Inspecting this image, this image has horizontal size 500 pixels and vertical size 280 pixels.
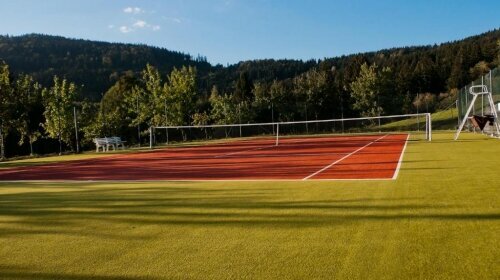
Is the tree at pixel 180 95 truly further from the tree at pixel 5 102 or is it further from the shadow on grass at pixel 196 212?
the shadow on grass at pixel 196 212

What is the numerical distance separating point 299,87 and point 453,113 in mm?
21041

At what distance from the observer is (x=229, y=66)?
13662 centimetres

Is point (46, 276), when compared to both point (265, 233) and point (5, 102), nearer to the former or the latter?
point (265, 233)

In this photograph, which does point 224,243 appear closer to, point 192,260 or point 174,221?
point 192,260

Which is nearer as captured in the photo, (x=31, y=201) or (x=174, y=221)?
(x=174, y=221)

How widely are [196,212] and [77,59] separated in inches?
4083

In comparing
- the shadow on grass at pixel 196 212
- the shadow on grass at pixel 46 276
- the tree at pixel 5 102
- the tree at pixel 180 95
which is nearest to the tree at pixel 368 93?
the tree at pixel 180 95

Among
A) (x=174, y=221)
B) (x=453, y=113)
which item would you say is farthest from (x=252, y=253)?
(x=453, y=113)

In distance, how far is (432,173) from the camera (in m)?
9.97

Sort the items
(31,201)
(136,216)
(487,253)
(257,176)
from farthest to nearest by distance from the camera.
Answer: (257,176), (31,201), (136,216), (487,253)

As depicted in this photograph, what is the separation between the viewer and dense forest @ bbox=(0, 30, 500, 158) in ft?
130

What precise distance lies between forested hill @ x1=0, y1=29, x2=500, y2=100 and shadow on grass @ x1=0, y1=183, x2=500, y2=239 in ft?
205

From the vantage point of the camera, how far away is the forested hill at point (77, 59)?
92250 mm

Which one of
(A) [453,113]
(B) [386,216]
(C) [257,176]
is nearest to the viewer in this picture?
(B) [386,216]
